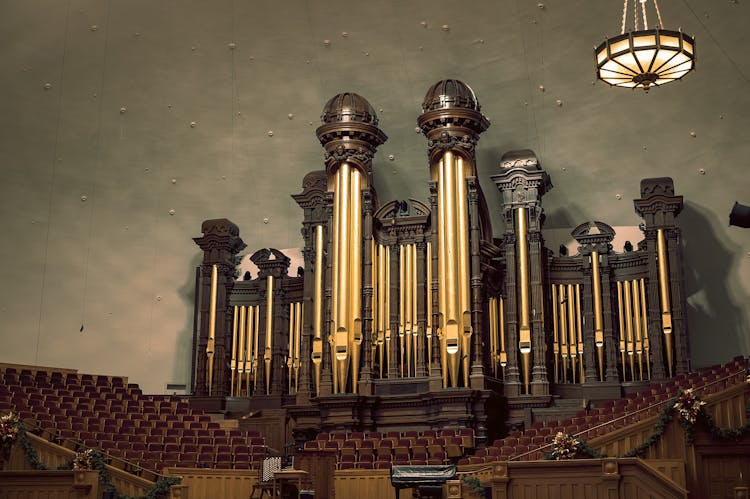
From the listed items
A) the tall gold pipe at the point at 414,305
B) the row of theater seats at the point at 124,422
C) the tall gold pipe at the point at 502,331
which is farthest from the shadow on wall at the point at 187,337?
the tall gold pipe at the point at 502,331

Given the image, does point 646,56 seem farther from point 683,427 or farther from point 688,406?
point 683,427

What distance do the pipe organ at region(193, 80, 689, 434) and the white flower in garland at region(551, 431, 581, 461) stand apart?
2.74m

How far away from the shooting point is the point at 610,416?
1168cm

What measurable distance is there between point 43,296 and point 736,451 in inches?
448

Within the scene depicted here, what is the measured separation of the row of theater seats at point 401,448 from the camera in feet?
39.8

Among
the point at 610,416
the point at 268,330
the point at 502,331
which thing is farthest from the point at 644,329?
the point at 268,330

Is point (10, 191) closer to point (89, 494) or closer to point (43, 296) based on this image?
point (43, 296)

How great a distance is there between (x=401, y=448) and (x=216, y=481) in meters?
2.24

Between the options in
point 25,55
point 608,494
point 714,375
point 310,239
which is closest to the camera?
point 608,494

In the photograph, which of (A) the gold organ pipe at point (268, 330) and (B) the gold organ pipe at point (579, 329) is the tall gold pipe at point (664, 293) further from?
(A) the gold organ pipe at point (268, 330)

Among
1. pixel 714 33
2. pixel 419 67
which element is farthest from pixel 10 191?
pixel 714 33

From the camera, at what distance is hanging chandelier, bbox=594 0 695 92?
856 centimetres

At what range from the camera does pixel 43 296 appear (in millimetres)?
16922

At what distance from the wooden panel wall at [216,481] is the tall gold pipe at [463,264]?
A: 323 centimetres
